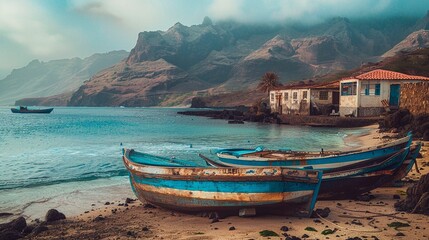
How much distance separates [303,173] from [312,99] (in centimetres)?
5408

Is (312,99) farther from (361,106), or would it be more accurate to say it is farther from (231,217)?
(231,217)

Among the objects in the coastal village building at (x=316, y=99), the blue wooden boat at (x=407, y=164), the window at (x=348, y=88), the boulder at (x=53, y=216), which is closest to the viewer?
the boulder at (x=53, y=216)

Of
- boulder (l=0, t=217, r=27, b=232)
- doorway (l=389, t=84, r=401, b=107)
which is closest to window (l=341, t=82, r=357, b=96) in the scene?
doorway (l=389, t=84, r=401, b=107)

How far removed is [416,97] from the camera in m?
36.7

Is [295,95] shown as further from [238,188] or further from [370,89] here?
[238,188]

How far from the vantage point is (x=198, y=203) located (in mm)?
10977

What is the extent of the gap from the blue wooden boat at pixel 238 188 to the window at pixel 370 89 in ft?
150

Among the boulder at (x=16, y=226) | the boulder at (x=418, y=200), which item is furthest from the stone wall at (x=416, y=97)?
the boulder at (x=16, y=226)

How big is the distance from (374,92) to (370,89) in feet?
2.27

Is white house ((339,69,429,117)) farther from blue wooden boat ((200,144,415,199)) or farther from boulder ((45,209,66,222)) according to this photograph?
boulder ((45,209,66,222))

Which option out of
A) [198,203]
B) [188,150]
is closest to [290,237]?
[198,203]

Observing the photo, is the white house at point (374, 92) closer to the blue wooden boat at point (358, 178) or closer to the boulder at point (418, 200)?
the blue wooden boat at point (358, 178)

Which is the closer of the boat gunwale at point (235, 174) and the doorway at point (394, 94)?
the boat gunwale at point (235, 174)

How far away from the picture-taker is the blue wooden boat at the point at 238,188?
396 inches
